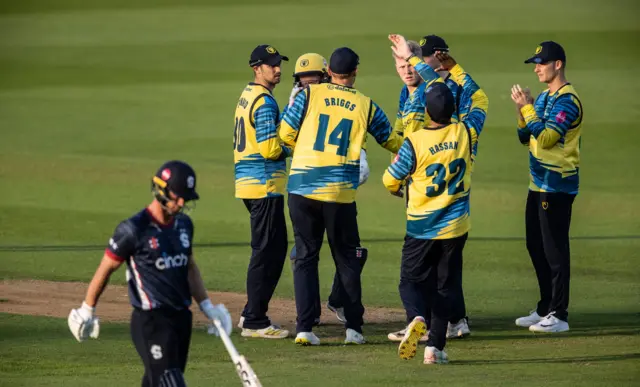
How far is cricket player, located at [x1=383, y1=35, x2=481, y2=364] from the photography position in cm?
889

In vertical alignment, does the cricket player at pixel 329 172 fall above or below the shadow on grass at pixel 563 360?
above

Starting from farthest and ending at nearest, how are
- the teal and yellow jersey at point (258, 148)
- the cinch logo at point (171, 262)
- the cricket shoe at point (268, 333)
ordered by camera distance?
the cricket shoe at point (268, 333) → the teal and yellow jersey at point (258, 148) → the cinch logo at point (171, 262)

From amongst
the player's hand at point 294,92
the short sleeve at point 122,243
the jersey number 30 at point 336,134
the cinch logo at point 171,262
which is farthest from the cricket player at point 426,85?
the short sleeve at point 122,243

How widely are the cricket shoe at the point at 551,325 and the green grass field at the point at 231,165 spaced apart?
0.22m

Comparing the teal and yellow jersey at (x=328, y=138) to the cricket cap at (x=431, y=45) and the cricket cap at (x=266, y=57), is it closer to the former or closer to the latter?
the cricket cap at (x=266, y=57)

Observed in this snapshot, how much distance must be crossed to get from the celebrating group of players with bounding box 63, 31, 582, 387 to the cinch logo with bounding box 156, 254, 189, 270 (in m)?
1.29

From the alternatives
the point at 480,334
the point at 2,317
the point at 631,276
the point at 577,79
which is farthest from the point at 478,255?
the point at 577,79

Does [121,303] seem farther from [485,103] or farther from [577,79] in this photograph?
[577,79]

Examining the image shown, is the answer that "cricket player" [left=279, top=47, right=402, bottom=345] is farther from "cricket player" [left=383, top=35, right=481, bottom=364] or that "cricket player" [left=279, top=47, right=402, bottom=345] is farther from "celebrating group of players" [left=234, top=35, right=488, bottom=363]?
"cricket player" [left=383, top=35, right=481, bottom=364]

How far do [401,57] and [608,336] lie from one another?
2.97 metres

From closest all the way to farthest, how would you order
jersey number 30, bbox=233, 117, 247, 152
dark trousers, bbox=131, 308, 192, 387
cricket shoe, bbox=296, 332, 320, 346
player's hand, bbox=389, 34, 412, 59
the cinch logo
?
dark trousers, bbox=131, 308, 192, 387
the cinch logo
cricket shoe, bbox=296, 332, 320, 346
player's hand, bbox=389, 34, 412, 59
jersey number 30, bbox=233, 117, 247, 152

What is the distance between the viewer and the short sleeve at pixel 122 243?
681 centimetres

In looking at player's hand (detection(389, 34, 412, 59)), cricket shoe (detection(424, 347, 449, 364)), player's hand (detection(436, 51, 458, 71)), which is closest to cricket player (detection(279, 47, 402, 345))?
player's hand (detection(389, 34, 412, 59))

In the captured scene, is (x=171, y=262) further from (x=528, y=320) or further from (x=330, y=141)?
(x=528, y=320)
